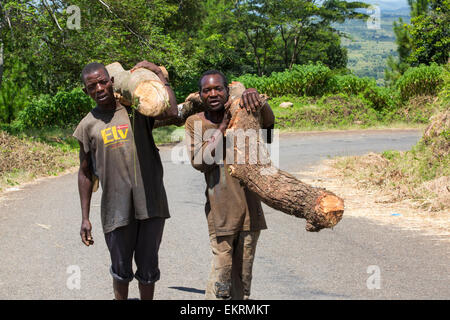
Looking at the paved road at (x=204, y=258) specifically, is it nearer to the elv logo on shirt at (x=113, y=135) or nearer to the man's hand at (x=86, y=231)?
the man's hand at (x=86, y=231)

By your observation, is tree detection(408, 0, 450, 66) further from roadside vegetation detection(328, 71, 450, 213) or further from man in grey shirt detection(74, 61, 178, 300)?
man in grey shirt detection(74, 61, 178, 300)

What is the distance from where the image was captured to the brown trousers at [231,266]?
4.20 metres

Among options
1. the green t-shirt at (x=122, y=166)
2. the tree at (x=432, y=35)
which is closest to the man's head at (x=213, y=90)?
the green t-shirt at (x=122, y=166)

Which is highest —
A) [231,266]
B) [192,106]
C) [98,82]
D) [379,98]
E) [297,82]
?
[98,82]

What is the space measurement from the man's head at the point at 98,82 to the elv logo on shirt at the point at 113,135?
7.8 inches

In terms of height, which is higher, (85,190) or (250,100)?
(250,100)

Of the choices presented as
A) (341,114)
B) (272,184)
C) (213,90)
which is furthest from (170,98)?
(341,114)

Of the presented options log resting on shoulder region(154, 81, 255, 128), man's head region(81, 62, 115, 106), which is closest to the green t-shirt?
man's head region(81, 62, 115, 106)

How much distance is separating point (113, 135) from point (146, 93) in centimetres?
40

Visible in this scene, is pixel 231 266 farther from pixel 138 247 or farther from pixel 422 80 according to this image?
pixel 422 80

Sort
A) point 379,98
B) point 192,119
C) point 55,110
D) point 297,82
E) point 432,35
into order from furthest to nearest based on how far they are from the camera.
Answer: point 432,35 < point 297,82 < point 379,98 < point 55,110 < point 192,119

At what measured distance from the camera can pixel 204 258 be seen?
6.65 metres

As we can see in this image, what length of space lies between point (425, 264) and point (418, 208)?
111 inches

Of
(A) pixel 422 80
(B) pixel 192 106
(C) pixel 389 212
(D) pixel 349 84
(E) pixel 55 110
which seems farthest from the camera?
(D) pixel 349 84
